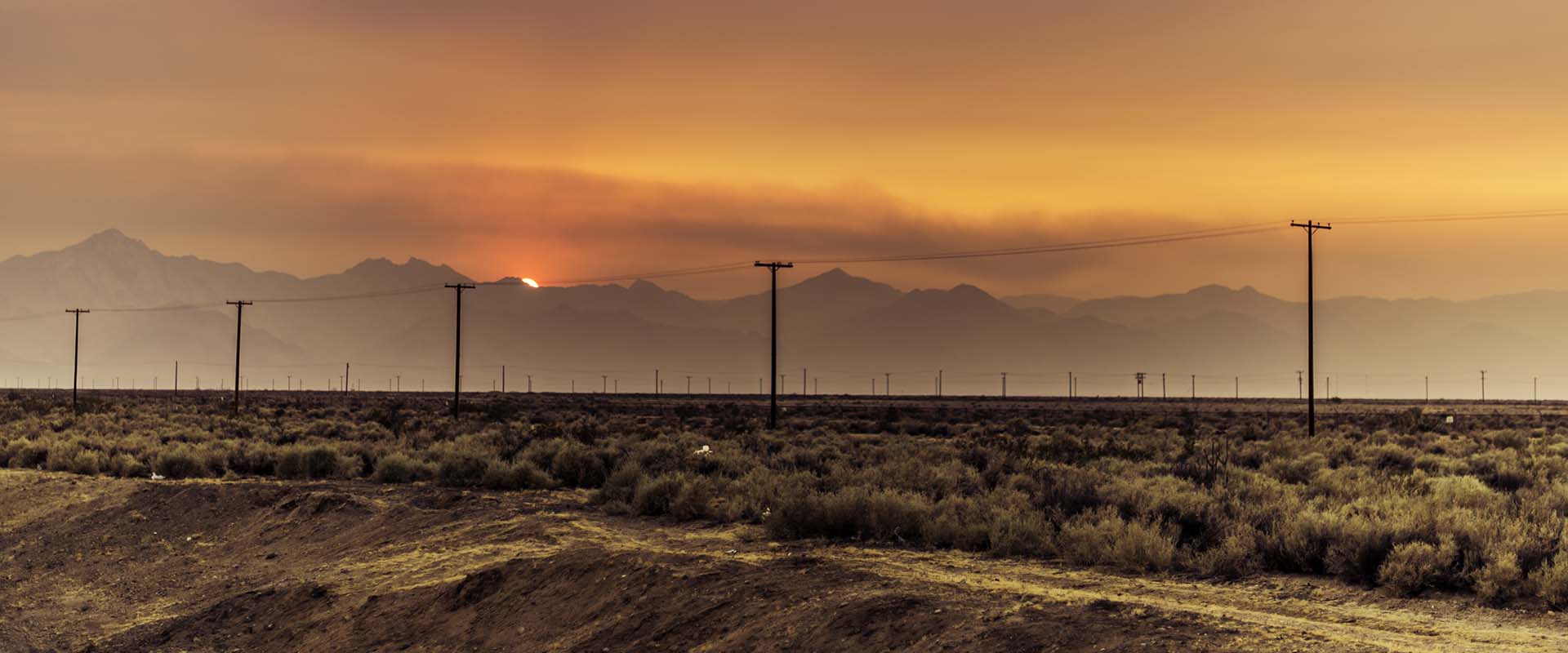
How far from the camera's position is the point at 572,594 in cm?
1622

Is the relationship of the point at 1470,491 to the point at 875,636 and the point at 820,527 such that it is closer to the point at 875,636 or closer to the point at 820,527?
the point at 820,527

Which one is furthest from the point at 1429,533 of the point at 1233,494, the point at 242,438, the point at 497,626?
the point at 242,438

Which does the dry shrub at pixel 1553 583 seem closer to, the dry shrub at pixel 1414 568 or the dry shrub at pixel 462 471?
the dry shrub at pixel 1414 568

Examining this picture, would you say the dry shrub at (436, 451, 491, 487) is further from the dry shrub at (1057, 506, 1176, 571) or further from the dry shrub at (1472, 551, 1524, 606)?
the dry shrub at (1472, 551, 1524, 606)

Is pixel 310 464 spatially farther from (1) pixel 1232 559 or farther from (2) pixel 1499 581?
(2) pixel 1499 581

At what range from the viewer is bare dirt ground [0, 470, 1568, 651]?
42.0 ft

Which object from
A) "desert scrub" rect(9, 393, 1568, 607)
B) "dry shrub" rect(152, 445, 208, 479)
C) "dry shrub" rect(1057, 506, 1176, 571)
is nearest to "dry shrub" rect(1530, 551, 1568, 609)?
"desert scrub" rect(9, 393, 1568, 607)

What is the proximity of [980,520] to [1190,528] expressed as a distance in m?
3.13

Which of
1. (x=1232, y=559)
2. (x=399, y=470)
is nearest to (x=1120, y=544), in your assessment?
(x=1232, y=559)

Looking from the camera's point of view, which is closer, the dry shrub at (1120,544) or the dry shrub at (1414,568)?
the dry shrub at (1414,568)

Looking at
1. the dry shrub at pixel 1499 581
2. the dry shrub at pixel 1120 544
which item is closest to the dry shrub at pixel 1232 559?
the dry shrub at pixel 1120 544

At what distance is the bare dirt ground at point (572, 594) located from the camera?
1281 centimetres

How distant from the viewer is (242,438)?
1828 inches

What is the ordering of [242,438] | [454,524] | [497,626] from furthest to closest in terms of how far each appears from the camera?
[242,438] → [454,524] → [497,626]
